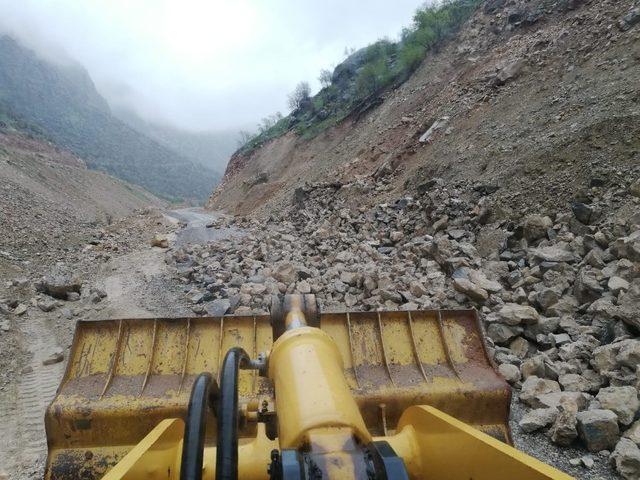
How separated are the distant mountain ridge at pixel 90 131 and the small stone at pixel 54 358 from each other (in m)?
69.3

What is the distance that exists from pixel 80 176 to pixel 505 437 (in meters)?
33.7

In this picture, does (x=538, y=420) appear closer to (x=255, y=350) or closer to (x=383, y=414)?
(x=383, y=414)

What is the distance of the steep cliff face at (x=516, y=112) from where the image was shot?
632cm

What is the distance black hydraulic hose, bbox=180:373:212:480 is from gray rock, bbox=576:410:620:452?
Answer: 2.48m

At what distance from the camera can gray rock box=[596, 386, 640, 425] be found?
274cm

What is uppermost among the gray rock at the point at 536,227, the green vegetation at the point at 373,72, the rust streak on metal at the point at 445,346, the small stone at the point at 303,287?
the green vegetation at the point at 373,72

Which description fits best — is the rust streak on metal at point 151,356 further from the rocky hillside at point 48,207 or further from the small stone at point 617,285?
the rocky hillside at point 48,207

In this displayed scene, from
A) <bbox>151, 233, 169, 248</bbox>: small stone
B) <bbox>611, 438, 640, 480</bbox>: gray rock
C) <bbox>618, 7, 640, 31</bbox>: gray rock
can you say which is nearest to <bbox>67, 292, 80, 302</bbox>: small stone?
<bbox>151, 233, 169, 248</bbox>: small stone

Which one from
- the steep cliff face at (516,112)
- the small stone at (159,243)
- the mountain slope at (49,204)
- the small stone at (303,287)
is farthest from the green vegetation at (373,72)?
the small stone at (303,287)

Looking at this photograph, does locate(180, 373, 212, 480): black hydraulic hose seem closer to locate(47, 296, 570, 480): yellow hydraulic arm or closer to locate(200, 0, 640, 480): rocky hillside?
locate(47, 296, 570, 480): yellow hydraulic arm

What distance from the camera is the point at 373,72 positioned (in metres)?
24.7

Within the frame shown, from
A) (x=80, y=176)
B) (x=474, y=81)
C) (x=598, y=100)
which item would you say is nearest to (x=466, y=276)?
(x=598, y=100)

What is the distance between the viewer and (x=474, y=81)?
13289 millimetres

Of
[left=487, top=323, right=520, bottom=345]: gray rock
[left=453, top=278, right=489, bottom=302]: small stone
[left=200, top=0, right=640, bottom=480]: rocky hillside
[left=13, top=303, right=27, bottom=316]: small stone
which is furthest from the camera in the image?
[left=13, top=303, right=27, bottom=316]: small stone
